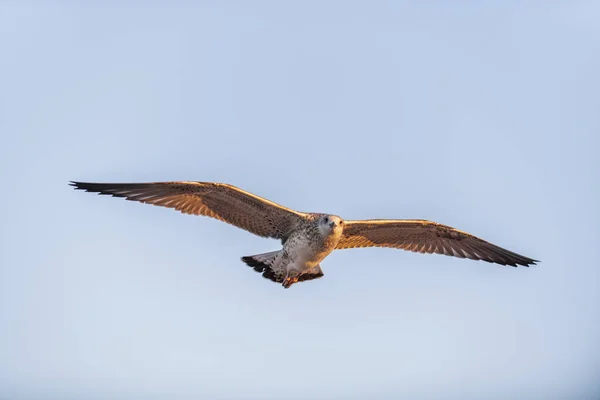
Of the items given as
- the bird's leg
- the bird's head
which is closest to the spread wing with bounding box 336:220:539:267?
the bird's head

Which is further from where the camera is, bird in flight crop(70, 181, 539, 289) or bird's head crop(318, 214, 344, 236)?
bird in flight crop(70, 181, 539, 289)

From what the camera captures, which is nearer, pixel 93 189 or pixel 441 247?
pixel 93 189

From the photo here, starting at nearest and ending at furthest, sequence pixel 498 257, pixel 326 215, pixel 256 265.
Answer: pixel 326 215
pixel 256 265
pixel 498 257

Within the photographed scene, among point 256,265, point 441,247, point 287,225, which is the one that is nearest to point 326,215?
point 287,225

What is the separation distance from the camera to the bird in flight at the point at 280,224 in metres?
12.9

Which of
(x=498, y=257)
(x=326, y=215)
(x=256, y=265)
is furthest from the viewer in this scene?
(x=498, y=257)

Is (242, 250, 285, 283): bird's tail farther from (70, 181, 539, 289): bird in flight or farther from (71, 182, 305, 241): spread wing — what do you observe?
(71, 182, 305, 241): spread wing

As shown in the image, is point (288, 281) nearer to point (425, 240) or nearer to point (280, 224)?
point (280, 224)

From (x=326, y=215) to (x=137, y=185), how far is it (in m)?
3.06

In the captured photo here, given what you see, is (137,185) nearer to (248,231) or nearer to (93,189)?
(93,189)

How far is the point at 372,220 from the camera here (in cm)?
1341

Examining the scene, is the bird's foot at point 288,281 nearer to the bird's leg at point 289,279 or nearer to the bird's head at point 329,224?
the bird's leg at point 289,279

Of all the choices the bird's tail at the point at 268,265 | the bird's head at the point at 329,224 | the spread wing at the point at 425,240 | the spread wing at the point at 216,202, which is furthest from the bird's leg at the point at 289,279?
the bird's head at the point at 329,224

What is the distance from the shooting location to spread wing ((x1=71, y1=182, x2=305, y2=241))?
13.0 metres
